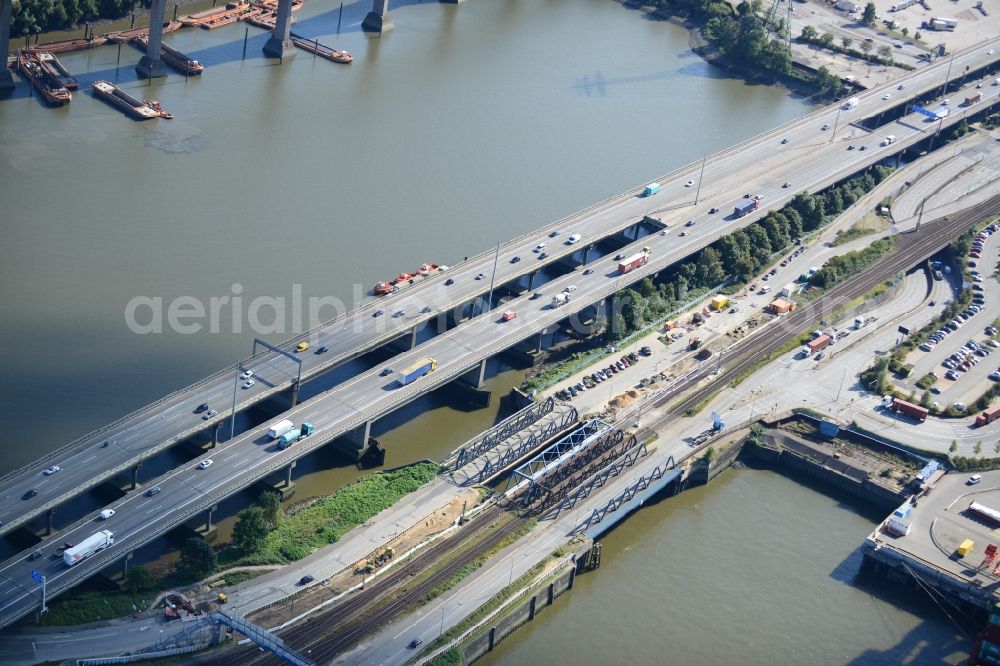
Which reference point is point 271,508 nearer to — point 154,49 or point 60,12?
point 154,49

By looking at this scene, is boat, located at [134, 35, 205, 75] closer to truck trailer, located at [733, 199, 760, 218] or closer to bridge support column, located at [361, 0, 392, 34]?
bridge support column, located at [361, 0, 392, 34]

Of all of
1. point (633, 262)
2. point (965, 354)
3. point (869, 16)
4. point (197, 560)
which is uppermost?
point (869, 16)

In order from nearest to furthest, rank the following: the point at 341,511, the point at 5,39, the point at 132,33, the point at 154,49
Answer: the point at 341,511
the point at 5,39
the point at 154,49
the point at 132,33

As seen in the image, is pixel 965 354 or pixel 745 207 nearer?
pixel 965 354

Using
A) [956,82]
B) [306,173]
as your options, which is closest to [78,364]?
[306,173]

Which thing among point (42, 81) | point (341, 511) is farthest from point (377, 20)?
point (341, 511)

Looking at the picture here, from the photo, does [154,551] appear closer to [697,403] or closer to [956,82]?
[697,403]

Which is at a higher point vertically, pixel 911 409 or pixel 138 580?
pixel 911 409
